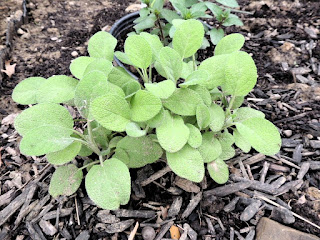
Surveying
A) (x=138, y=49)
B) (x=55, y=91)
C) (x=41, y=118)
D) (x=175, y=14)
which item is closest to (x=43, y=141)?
(x=41, y=118)

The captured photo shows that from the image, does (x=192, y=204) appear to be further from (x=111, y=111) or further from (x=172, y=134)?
(x=111, y=111)

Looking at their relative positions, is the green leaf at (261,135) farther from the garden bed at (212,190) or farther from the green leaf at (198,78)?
the garden bed at (212,190)

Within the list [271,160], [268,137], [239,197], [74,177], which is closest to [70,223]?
[74,177]

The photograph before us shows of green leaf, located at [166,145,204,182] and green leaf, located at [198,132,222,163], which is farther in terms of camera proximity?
green leaf, located at [198,132,222,163]

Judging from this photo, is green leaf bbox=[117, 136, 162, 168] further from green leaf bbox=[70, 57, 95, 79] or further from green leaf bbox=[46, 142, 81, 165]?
green leaf bbox=[70, 57, 95, 79]

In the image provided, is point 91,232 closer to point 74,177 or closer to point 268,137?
point 74,177

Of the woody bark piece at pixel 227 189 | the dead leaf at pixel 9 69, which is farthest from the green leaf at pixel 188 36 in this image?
the dead leaf at pixel 9 69

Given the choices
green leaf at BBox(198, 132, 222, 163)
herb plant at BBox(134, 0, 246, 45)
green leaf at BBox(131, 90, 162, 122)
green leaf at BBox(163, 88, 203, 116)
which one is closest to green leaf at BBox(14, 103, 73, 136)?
green leaf at BBox(131, 90, 162, 122)
